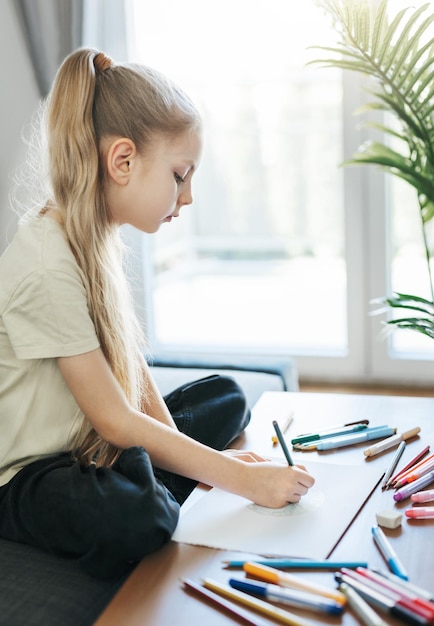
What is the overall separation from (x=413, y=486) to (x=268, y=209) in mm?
3105

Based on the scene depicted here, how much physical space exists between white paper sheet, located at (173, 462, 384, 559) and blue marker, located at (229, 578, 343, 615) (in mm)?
87

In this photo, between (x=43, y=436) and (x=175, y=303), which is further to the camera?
(x=175, y=303)

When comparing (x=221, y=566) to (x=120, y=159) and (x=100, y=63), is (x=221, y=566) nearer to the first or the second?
(x=120, y=159)

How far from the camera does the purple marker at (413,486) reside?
3.65 feet

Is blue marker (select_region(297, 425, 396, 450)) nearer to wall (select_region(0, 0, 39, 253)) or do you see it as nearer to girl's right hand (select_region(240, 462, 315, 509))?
girl's right hand (select_region(240, 462, 315, 509))

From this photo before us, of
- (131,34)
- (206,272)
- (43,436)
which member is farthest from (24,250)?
(206,272)

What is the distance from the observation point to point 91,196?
1309 millimetres

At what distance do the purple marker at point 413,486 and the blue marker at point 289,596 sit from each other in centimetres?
28

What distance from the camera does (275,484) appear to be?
113cm

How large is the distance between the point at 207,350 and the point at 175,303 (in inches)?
38.0

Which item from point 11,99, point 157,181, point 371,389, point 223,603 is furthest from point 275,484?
point 11,99

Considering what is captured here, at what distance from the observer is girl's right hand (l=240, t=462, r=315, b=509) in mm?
1117

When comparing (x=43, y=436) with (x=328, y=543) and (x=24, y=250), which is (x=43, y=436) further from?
(x=328, y=543)

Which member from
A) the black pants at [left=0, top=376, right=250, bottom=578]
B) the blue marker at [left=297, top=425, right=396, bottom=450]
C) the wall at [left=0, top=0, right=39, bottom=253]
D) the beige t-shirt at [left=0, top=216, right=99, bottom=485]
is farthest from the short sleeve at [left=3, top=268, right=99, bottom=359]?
the wall at [left=0, top=0, right=39, bottom=253]
